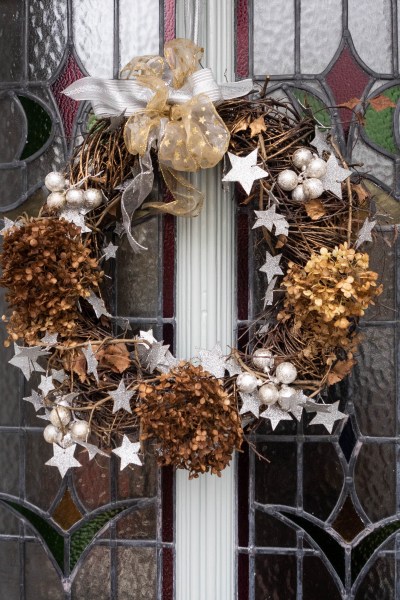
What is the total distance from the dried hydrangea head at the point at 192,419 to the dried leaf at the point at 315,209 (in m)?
0.36

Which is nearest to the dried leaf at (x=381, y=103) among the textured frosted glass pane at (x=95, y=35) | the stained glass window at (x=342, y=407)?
the stained glass window at (x=342, y=407)

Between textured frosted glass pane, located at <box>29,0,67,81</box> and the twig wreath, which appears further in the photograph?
textured frosted glass pane, located at <box>29,0,67,81</box>

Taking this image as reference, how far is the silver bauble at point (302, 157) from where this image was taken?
4.34 feet

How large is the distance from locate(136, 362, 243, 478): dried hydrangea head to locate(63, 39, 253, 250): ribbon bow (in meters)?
0.32

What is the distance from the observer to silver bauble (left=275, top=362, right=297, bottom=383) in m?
1.31

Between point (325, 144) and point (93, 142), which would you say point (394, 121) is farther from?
point (93, 142)

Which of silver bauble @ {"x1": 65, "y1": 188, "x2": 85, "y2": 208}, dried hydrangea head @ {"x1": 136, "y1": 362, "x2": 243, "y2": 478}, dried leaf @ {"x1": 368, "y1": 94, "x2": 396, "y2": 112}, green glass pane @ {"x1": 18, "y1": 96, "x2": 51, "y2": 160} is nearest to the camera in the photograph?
dried hydrangea head @ {"x1": 136, "y1": 362, "x2": 243, "y2": 478}

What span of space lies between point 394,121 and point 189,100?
0.51 meters

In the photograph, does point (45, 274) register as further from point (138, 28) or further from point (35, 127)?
point (138, 28)

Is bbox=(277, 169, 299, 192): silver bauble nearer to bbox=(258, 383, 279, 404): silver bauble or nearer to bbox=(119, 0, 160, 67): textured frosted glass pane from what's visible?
bbox=(258, 383, 279, 404): silver bauble

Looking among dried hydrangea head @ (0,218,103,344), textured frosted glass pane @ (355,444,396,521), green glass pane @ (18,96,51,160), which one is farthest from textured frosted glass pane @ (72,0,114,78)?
textured frosted glass pane @ (355,444,396,521)

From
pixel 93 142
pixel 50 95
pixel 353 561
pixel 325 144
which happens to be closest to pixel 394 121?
pixel 325 144

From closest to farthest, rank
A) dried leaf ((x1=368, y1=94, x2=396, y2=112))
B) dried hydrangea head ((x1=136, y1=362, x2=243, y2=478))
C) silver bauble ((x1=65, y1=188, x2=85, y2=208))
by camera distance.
A: dried hydrangea head ((x1=136, y1=362, x2=243, y2=478)) < silver bauble ((x1=65, y1=188, x2=85, y2=208)) < dried leaf ((x1=368, y1=94, x2=396, y2=112))

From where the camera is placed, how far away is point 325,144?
1355 mm
